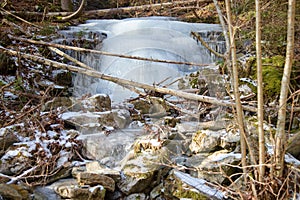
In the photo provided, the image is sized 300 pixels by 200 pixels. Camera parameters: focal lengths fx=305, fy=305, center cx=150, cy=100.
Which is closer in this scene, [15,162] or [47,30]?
[15,162]

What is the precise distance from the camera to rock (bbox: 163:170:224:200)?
2764mm

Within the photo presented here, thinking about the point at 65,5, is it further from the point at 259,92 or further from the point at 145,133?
the point at 259,92

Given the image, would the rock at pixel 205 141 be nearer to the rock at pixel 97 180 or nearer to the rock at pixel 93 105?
the rock at pixel 97 180

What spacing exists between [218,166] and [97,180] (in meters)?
1.21

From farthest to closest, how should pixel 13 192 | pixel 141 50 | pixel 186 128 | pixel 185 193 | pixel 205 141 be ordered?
pixel 141 50, pixel 186 128, pixel 205 141, pixel 185 193, pixel 13 192

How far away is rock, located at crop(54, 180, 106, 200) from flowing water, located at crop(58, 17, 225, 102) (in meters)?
2.93

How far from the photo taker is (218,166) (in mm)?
3035

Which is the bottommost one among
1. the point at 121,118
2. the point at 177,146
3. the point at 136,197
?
the point at 136,197

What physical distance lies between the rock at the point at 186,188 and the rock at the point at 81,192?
0.64m

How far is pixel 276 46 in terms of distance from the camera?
16.7 feet

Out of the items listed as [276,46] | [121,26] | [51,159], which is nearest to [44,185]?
[51,159]

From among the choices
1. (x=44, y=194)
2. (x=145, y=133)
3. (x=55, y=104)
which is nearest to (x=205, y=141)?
(x=145, y=133)

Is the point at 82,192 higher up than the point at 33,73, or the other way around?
the point at 33,73

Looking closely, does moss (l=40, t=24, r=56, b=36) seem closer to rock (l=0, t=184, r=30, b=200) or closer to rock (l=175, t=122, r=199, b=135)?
rock (l=175, t=122, r=199, b=135)
